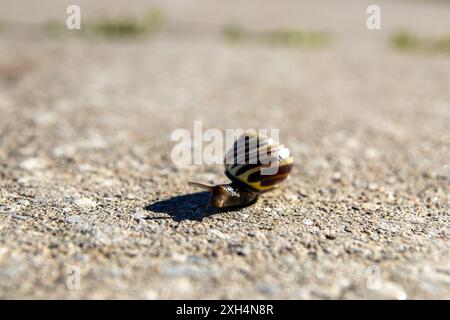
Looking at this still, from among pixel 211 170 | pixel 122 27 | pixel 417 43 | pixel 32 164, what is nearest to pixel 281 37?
pixel 417 43

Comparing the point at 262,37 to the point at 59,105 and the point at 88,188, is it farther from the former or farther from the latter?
the point at 88,188

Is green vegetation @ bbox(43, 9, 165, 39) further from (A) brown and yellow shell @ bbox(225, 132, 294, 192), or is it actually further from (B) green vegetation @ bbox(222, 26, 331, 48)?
(A) brown and yellow shell @ bbox(225, 132, 294, 192)

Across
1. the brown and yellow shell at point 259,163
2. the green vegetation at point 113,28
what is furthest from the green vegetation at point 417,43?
the brown and yellow shell at point 259,163

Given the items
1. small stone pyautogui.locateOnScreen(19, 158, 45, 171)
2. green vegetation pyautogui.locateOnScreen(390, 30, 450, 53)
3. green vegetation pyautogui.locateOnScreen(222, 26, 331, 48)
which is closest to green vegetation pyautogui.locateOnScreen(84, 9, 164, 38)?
green vegetation pyautogui.locateOnScreen(222, 26, 331, 48)

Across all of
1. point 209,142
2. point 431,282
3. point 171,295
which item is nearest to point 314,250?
point 431,282

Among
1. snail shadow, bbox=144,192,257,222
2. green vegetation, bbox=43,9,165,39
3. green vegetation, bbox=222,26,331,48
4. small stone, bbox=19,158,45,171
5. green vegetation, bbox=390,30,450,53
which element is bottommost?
snail shadow, bbox=144,192,257,222
